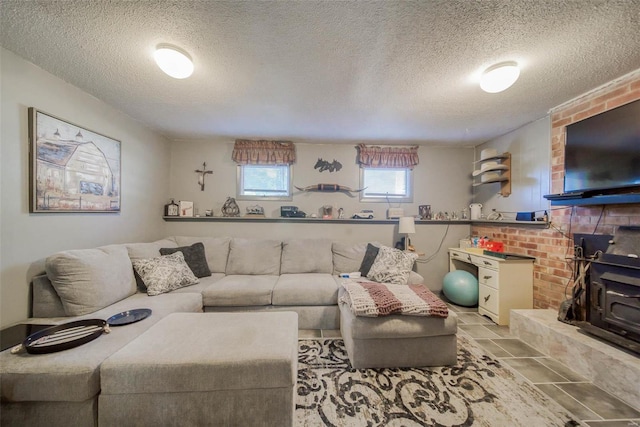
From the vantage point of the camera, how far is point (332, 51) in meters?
1.55

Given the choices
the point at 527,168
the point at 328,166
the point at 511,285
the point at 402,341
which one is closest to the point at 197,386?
the point at 402,341

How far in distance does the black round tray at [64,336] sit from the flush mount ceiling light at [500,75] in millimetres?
3205

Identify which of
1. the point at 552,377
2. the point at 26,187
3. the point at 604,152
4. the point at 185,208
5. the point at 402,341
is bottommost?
the point at 552,377

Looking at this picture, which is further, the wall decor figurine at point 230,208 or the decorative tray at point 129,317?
the wall decor figurine at point 230,208

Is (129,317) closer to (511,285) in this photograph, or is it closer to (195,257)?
(195,257)

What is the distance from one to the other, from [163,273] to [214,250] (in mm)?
785

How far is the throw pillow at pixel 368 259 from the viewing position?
114 inches

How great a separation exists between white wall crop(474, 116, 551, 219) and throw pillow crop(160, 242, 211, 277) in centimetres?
396

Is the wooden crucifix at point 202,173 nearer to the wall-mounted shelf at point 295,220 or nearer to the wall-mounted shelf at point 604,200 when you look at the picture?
the wall-mounted shelf at point 295,220

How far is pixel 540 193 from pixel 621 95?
3.37 ft

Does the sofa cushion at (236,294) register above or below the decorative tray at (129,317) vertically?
below

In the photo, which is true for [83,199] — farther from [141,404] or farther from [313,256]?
[313,256]

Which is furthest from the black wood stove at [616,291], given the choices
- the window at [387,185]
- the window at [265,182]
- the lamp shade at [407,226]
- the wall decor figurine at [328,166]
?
the window at [265,182]

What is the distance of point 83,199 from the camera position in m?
2.14
